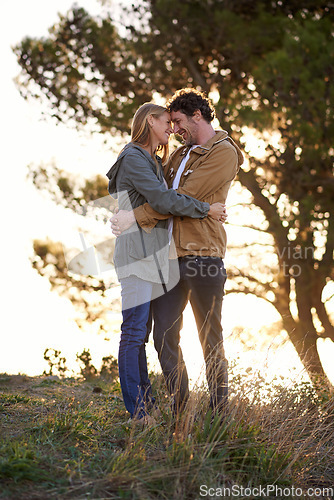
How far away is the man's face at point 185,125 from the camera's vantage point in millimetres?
3191

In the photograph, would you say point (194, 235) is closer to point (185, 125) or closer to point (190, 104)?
point (185, 125)

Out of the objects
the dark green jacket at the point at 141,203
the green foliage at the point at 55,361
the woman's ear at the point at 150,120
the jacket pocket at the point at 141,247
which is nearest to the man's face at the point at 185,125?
the woman's ear at the point at 150,120

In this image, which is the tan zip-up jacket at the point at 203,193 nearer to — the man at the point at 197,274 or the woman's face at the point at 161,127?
the man at the point at 197,274

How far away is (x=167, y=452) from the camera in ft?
8.32

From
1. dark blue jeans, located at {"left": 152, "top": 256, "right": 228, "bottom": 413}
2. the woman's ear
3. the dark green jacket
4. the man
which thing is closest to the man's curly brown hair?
the man

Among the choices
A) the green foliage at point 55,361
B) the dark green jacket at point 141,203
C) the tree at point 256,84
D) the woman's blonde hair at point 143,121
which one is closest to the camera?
the dark green jacket at point 141,203

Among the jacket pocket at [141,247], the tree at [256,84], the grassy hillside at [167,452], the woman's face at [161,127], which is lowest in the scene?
the grassy hillside at [167,452]

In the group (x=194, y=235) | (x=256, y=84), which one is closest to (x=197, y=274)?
(x=194, y=235)

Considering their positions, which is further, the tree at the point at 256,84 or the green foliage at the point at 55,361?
the tree at the point at 256,84

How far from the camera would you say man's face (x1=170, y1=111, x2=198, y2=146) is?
3.19 metres

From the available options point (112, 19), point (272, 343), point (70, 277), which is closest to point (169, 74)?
point (112, 19)

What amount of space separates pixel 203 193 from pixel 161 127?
0.48 metres

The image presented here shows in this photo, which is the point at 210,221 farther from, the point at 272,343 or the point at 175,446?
the point at 175,446

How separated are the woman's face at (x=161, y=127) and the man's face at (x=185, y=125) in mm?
46
